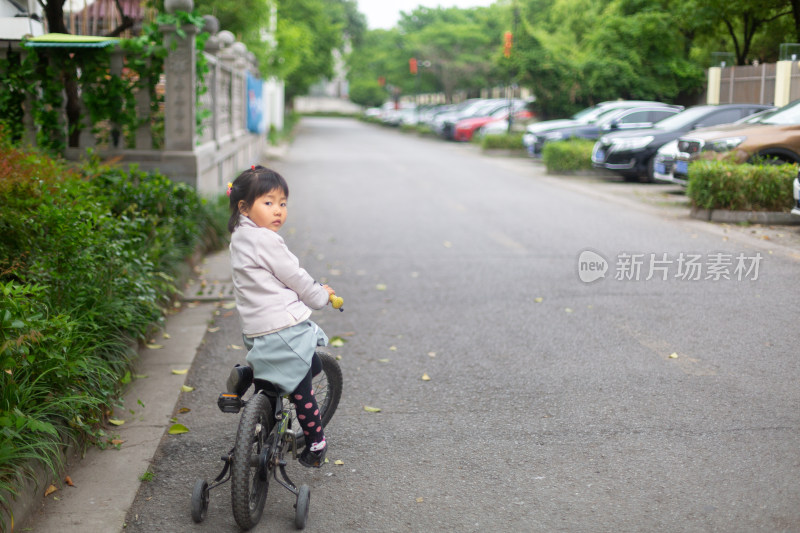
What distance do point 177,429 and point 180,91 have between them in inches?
252

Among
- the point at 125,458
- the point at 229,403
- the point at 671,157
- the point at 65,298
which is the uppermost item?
the point at 671,157

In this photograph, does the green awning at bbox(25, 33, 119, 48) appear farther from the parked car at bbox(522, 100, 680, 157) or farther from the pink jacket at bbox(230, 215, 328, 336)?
the parked car at bbox(522, 100, 680, 157)

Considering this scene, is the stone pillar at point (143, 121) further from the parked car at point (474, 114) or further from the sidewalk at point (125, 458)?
the parked car at point (474, 114)

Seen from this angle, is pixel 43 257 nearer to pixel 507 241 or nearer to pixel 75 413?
pixel 75 413

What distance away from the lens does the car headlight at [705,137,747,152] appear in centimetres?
1364

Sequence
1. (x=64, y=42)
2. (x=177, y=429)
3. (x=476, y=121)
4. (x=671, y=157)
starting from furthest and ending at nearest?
(x=476, y=121)
(x=671, y=157)
(x=64, y=42)
(x=177, y=429)

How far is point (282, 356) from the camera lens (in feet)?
12.0

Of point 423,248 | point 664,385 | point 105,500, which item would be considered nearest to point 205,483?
point 105,500

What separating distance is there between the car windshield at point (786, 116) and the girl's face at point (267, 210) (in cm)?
1200

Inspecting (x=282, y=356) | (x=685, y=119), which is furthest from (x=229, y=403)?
(x=685, y=119)

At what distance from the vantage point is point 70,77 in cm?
1005

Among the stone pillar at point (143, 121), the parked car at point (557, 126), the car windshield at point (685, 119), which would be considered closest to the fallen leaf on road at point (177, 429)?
Answer: the stone pillar at point (143, 121)

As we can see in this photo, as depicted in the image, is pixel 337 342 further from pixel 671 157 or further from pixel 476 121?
pixel 476 121

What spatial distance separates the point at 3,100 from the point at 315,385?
23.9ft
